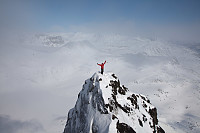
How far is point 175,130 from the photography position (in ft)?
96.1

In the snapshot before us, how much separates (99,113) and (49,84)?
7805 cm

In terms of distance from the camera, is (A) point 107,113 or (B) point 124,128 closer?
(B) point 124,128

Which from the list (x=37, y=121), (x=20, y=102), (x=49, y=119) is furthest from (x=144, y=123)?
(x=20, y=102)

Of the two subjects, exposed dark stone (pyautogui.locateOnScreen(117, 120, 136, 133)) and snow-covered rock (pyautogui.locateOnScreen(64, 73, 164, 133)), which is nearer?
exposed dark stone (pyautogui.locateOnScreen(117, 120, 136, 133))

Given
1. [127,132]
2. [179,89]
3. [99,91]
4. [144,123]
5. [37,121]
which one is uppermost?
[99,91]

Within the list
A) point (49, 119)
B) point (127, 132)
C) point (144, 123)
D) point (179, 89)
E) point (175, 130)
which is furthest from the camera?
point (179, 89)

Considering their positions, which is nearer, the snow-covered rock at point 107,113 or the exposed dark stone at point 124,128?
the exposed dark stone at point 124,128

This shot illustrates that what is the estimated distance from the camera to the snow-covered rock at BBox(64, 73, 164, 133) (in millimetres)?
13236

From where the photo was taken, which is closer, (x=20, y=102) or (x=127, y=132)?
(x=127, y=132)

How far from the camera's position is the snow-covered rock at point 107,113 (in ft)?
43.4

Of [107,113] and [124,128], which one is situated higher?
[107,113]

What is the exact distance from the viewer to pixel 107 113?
1375 cm

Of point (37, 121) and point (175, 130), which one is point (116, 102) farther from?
point (37, 121)

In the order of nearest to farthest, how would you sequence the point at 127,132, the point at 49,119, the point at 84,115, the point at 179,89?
1. the point at 127,132
2. the point at 84,115
3. the point at 49,119
4. the point at 179,89
